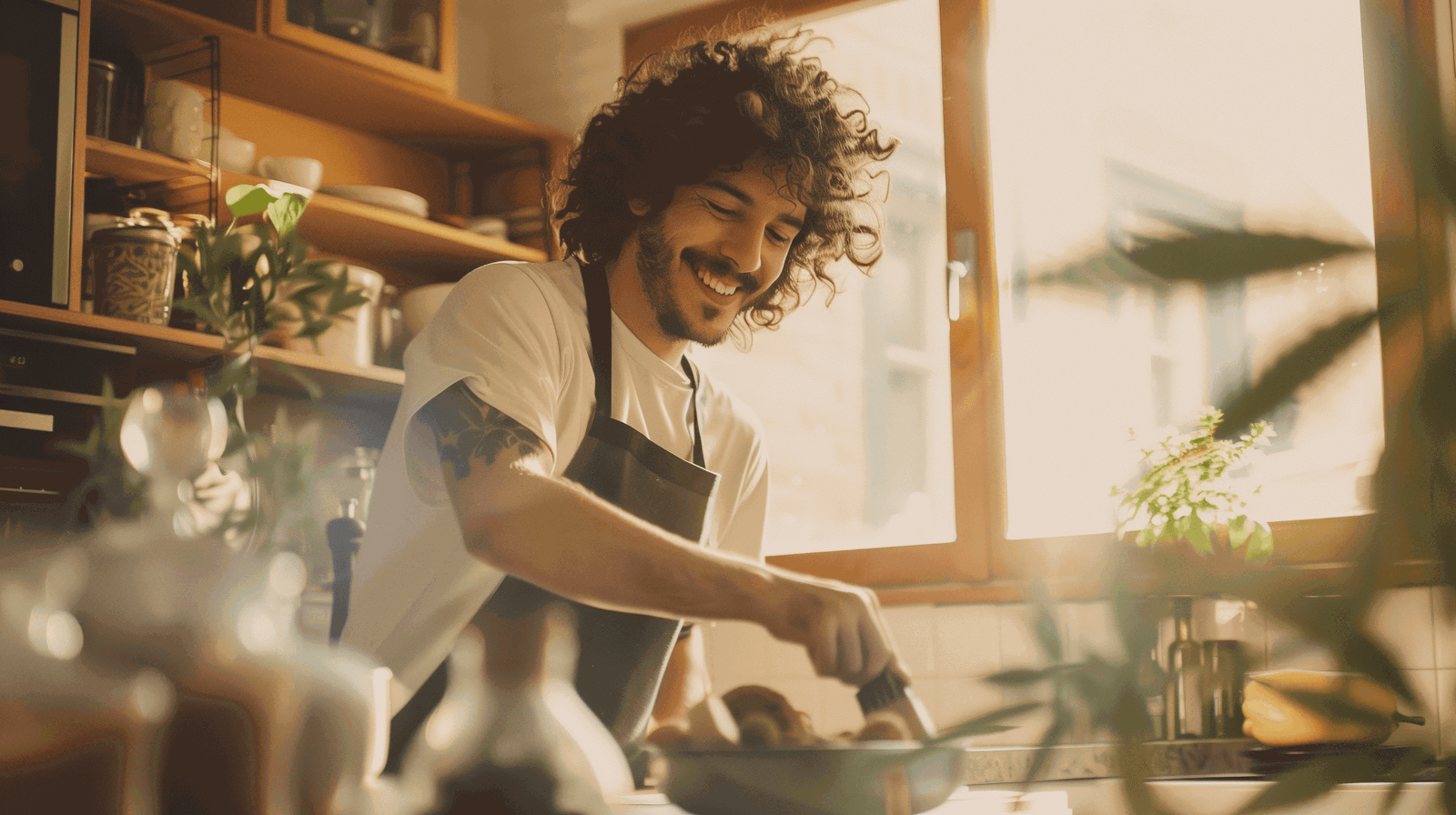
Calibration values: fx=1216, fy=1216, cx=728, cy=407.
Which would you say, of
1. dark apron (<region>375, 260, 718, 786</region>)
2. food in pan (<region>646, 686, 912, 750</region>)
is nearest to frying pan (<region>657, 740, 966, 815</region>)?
food in pan (<region>646, 686, 912, 750</region>)

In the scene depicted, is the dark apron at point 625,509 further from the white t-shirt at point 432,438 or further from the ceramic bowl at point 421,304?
the ceramic bowl at point 421,304

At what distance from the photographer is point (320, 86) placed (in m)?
2.17

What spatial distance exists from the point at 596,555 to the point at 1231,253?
719 mm

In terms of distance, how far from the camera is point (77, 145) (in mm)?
1650

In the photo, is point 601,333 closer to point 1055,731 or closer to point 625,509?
point 625,509

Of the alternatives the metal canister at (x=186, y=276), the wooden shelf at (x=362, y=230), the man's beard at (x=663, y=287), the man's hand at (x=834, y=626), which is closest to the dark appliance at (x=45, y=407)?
the metal canister at (x=186, y=276)

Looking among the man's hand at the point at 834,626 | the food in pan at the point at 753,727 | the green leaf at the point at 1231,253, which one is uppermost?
the green leaf at the point at 1231,253

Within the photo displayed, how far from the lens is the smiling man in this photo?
0.87 metres

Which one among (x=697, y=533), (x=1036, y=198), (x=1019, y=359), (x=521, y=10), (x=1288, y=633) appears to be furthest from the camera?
(x=521, y=10)

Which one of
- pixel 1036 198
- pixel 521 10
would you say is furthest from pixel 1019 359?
pixel 1036 198

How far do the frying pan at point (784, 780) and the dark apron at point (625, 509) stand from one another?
0.60m

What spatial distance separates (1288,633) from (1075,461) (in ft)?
6.37

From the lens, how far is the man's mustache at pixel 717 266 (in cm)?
139

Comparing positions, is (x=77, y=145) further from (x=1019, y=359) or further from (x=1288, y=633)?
(x=1288, y=633)
